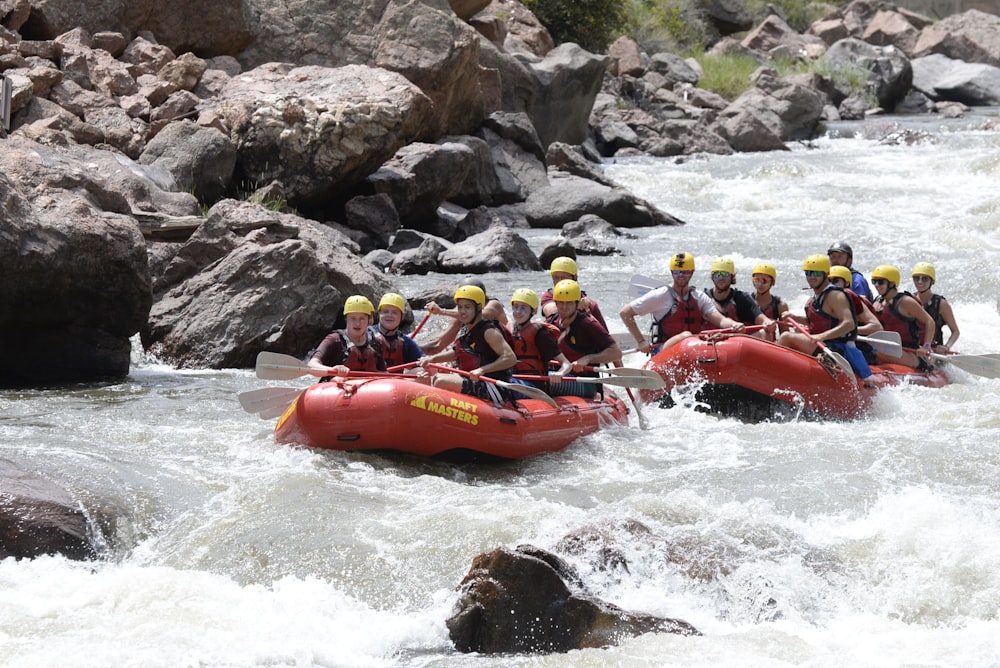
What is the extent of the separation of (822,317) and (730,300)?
0.72 m

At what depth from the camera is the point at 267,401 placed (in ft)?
26.1

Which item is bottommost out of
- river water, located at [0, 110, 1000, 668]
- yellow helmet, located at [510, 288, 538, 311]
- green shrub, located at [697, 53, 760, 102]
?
river water, located at [0, 110, 1000, 668]

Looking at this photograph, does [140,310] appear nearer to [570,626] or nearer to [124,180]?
[124,180]

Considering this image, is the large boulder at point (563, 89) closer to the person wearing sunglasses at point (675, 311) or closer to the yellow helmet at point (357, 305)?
the person wearing sunglasses at point (675, 311)

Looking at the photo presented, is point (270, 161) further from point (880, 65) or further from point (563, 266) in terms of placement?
point (880, 65)

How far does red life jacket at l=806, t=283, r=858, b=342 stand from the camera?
9.33 metres

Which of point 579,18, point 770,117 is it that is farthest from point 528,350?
point 579,18

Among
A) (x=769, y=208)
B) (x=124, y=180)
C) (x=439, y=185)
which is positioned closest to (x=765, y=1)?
(x=769, y=208)

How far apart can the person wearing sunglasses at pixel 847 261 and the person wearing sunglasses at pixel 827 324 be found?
1.98 ft

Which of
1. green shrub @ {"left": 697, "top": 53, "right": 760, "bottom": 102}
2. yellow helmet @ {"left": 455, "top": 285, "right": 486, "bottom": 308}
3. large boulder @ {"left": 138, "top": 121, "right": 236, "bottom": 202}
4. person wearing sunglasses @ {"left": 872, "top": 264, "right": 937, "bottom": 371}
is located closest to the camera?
yellow helmet @ {"left": 455, "top": 285, "right": 486, "bottom": 308}

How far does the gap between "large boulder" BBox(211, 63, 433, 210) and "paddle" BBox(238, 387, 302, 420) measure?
310 inches

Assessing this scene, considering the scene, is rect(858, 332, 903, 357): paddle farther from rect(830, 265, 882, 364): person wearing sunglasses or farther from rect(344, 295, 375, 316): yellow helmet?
rect(344, 295, 375, 316): yellow helmet

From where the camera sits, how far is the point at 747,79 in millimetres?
31609

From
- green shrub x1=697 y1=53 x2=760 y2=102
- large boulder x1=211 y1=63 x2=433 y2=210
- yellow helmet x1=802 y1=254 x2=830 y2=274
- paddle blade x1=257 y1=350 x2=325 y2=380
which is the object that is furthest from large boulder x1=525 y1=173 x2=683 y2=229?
green shrub x1=697 y1=53 x2=760 y2=102
